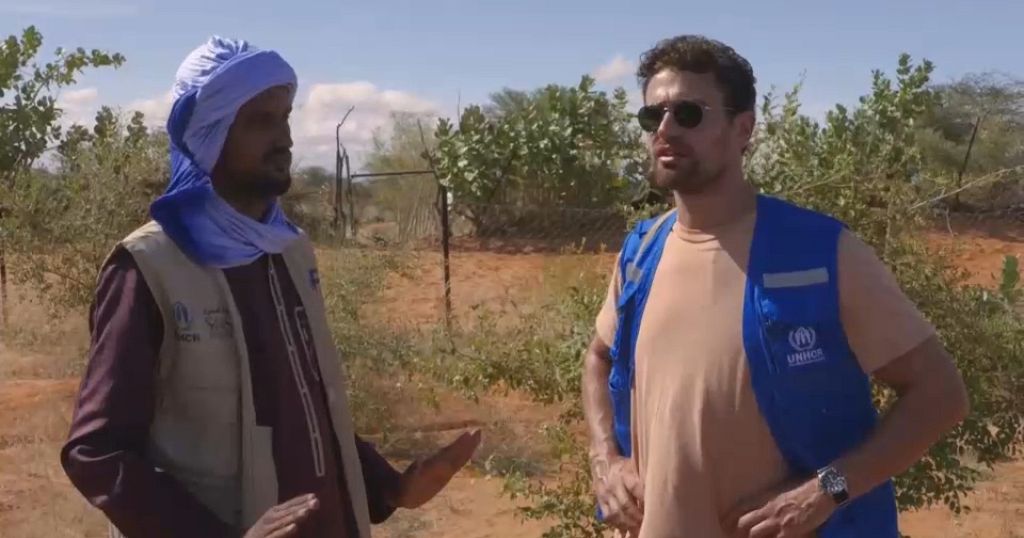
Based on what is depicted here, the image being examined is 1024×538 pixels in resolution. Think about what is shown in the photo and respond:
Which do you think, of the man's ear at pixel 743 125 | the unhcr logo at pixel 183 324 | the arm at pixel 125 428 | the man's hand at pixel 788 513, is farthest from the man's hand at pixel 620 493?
the unhcr logo at pixel 183 324

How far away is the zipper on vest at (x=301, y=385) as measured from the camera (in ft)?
7.09

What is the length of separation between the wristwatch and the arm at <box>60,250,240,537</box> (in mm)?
1045

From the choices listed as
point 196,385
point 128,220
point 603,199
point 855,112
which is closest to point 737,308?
point 196,385

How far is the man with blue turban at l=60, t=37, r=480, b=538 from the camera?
1.89 metres

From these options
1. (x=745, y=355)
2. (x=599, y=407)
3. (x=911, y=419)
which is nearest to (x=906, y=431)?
(x=911, y=419)

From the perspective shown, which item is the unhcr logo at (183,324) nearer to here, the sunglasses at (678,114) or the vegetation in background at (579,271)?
the sunglasses at (678,114)

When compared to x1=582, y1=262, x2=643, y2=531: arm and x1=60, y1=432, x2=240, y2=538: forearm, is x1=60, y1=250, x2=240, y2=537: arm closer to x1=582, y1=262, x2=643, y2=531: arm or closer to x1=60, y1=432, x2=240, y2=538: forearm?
x1=60, y1=432, x2=240, y2=538: forearm

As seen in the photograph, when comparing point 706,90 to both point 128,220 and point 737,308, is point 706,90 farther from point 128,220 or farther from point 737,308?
point 128,220

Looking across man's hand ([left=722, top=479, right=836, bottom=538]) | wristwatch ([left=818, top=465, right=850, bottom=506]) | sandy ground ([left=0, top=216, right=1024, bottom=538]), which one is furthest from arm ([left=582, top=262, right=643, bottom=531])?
sandy ground ([left=0, top=216, right=1024, bottom=538])

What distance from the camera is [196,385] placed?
200 centimetres

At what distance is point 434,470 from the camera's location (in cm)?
245

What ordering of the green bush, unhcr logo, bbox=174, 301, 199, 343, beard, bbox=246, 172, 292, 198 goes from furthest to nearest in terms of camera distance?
the green bush < beard, bbox=246, 172, 292, 198 < unhcr logo, bbox=174, 301, 199, 343

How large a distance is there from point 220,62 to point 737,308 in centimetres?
107

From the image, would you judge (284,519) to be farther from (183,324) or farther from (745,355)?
(745,355)
